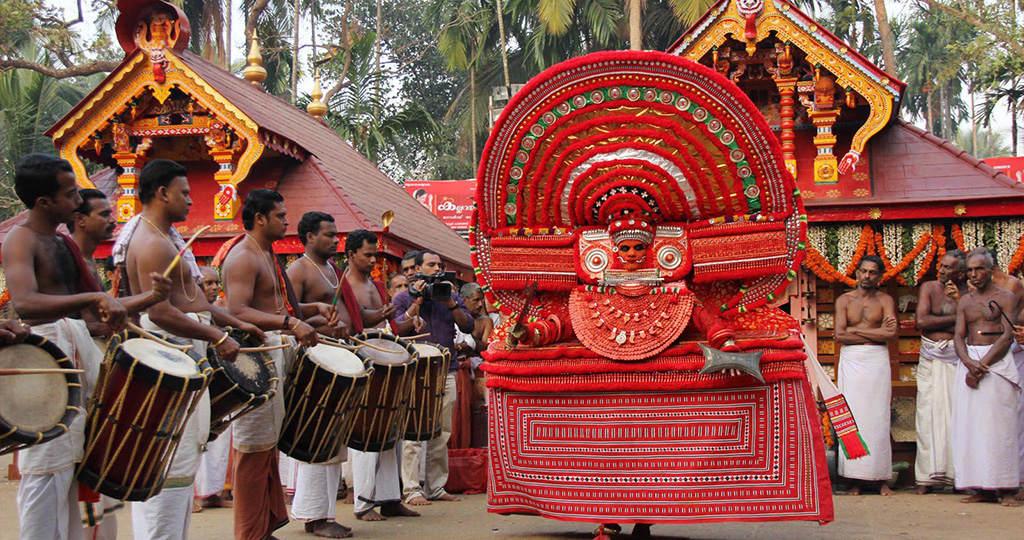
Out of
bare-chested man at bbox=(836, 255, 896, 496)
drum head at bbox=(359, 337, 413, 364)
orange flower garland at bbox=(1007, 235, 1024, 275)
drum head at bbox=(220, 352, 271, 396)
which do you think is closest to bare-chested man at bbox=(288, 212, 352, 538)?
drum head at bbox=(359, 337, 413, 364)

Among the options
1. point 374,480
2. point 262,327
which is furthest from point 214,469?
point 262,327

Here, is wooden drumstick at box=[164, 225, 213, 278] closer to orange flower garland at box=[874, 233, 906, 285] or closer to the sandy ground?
the sandy ground

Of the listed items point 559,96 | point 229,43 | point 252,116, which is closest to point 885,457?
point 559,96

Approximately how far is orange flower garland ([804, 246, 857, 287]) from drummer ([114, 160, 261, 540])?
25.6ft

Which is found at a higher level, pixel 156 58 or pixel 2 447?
pixel 156 58

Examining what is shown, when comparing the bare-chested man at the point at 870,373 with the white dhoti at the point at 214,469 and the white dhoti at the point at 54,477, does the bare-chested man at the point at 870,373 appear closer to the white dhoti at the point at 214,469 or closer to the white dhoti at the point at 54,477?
the white dhoti at the point at 214,469

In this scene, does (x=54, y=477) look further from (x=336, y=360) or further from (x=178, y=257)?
(x=336, y=360)

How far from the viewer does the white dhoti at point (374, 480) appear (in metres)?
7.63

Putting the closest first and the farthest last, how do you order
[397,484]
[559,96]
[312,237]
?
[559,96]
[312,237]
[397,484]

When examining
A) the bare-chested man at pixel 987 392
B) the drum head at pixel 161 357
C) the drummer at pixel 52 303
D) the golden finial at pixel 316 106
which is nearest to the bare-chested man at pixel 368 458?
the drum head at pixel 161 357

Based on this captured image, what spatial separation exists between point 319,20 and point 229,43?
3935 millimetres

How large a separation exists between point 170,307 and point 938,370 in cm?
734

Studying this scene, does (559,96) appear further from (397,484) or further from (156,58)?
(156,58)

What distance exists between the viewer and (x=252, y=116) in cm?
1238
